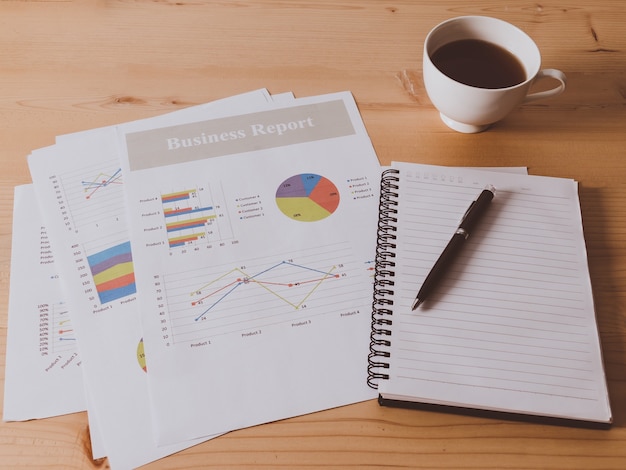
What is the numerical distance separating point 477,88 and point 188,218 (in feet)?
1.12

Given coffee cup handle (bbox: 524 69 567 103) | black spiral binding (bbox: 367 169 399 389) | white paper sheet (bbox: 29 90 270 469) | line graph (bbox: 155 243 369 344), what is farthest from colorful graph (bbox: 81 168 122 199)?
coffee cup handle (bbox: 524 69 567 103)

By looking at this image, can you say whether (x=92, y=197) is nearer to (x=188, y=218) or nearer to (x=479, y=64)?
(x=188, y=218)

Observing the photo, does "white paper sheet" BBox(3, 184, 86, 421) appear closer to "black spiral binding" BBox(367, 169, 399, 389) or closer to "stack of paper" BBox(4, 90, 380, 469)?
"stack of paper" BBox(4, 90, 380, 469)

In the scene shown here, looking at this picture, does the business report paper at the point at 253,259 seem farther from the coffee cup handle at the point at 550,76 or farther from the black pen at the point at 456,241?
the coffee cup handle at the point at 550,76

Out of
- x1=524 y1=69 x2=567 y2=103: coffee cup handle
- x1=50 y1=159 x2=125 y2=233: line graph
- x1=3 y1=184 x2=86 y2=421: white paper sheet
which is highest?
x1=524 y1=69 x2=567 y2=103: coffee cup handle

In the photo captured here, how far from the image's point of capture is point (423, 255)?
1.94 ft

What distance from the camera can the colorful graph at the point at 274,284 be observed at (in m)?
0.59

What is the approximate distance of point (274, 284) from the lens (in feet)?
1.96

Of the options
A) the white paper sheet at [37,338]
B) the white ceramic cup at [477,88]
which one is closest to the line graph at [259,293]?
the white paper sheet at [37,338]

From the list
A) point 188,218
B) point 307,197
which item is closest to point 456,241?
point 307,197

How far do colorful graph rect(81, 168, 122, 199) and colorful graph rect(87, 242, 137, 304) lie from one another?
0.08 m

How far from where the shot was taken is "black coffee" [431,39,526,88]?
26.4 inches

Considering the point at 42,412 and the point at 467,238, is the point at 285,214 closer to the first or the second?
the point at 467,238

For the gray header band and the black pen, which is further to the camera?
the gray header band
